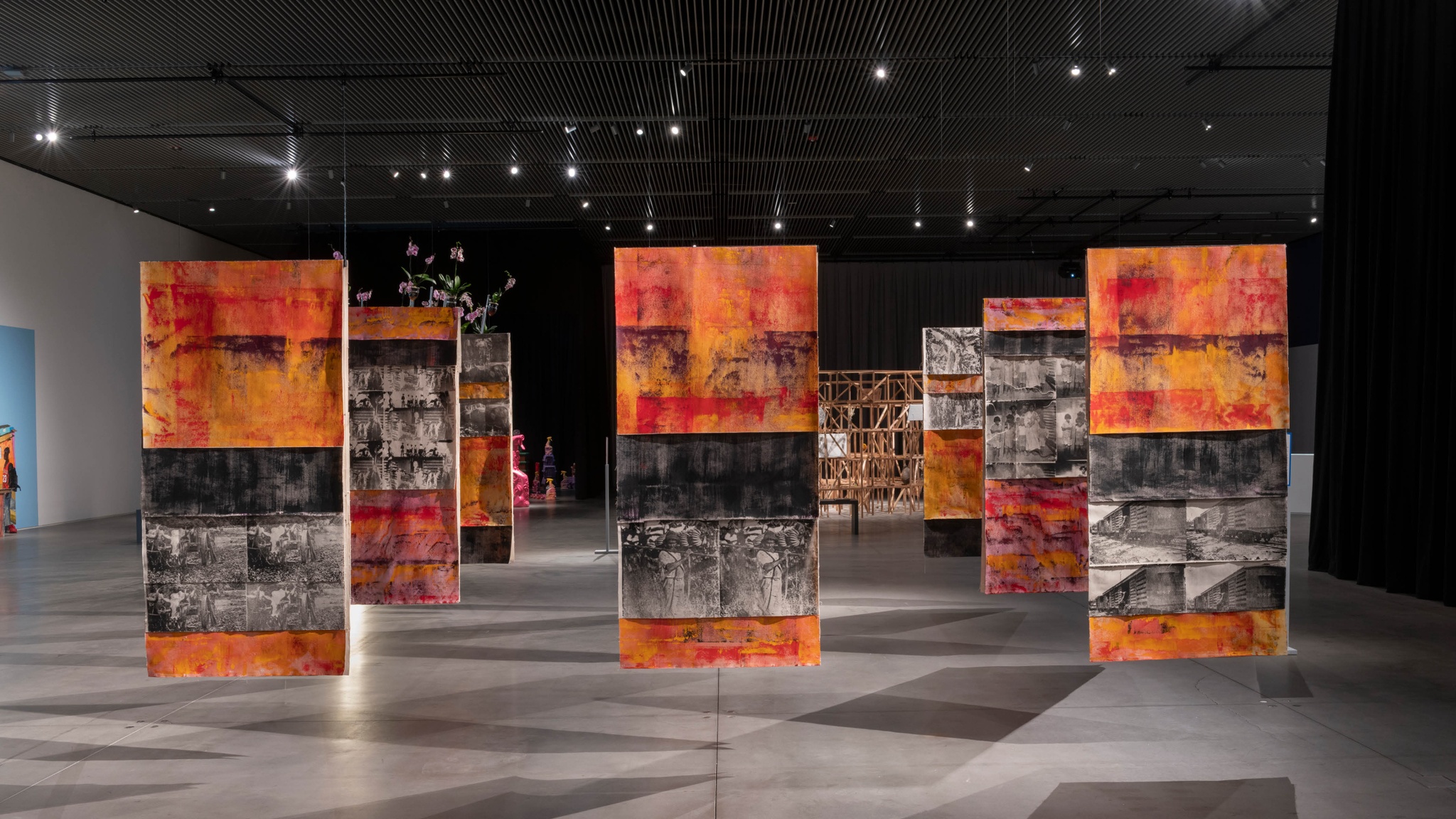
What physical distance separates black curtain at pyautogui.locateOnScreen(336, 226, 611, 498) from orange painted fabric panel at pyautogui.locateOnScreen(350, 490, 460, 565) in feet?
37.4

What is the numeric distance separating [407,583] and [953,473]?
479cm

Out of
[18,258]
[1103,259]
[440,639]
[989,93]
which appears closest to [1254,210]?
[989,93]

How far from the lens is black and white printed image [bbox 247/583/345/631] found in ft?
16.8

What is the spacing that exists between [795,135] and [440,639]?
776 cm

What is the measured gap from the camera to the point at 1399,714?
4.79 metres

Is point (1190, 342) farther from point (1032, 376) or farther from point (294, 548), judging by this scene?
point (294, 548)

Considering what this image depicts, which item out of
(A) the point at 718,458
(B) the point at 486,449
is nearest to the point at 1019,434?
(A) the point at 718,458

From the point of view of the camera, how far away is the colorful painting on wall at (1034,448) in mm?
7695

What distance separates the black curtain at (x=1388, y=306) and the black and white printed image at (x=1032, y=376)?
273 centimetres

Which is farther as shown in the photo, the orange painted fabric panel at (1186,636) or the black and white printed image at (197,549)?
the orange painted fabric panel at (1186,636)

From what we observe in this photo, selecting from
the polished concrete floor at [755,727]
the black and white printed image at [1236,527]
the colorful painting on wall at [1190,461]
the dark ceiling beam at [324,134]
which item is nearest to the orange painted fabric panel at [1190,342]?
the colorful painting on wall at [1190,461]

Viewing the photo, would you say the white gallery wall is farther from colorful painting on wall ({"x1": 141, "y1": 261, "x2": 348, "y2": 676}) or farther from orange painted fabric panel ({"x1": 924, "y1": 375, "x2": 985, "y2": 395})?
orange painted fabric panel ({"x1": 924, "y1": 375, "x2": 985, "y2": 395})

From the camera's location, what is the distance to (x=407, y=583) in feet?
24.5

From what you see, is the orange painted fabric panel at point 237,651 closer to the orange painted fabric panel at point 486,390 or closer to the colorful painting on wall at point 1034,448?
the orange painted fabric panel at point 486,390
